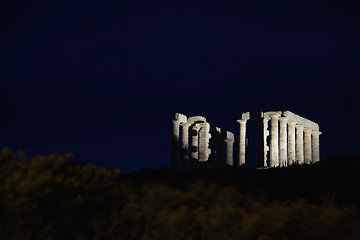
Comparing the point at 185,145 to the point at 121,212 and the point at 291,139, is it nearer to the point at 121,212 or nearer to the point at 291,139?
the point at 291,139

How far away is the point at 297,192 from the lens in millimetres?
18562

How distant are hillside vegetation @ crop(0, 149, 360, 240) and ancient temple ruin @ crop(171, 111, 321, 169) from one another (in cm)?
2905

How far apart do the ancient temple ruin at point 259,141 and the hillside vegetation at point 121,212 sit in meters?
29.1

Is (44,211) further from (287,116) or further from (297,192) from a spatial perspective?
(287,116)

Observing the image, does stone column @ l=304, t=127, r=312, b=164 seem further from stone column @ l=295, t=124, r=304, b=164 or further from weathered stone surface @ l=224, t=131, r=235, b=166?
weathered stone surface @ l=224, t=131, r=235, b=166

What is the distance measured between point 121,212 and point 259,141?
31635 millimetres

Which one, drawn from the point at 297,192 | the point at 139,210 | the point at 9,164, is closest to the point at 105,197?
the point at 139,210

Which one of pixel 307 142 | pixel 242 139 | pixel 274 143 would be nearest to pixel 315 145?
pixel 307 142

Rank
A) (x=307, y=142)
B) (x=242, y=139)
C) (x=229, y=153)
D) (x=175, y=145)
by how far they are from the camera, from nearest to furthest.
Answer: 1. (x=242, y=139)
2. (x=175, y=145)
3. (x=307, y=142)
4. (x=229, y=153)

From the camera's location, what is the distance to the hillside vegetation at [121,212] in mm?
9320

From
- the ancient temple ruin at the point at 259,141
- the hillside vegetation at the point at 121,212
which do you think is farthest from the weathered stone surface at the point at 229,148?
the hillside vegetation at the point at 121,212

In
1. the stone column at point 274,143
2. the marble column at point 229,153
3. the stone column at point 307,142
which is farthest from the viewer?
the marble column at point 229,153

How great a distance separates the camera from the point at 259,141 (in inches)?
1624

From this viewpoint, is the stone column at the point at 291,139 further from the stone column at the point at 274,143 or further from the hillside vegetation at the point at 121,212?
the hillside vegetation at the point at 121,212
